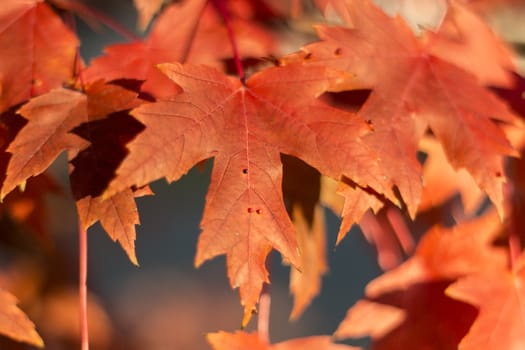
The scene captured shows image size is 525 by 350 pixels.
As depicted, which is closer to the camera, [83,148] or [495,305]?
[83,148]

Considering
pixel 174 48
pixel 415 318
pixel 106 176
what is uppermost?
pixel 174 48

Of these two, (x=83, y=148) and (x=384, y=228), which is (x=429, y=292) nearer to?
(x=384, y=228)

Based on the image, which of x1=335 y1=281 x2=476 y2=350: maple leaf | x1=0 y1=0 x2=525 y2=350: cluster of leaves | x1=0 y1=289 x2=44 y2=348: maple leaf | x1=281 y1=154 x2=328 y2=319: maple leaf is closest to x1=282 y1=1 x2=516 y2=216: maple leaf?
x1=0 y1=0 x2=525 y2=350: cluster of leaves

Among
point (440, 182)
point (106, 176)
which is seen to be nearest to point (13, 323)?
point (106, 176)

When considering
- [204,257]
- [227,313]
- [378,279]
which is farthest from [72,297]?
[204,257]

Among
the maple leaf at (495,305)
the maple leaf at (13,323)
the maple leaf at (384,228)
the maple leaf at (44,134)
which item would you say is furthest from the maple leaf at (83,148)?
the maple leaf at (495,305)

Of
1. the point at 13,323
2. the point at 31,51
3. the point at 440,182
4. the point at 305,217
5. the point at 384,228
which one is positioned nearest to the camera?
the point at 13,323

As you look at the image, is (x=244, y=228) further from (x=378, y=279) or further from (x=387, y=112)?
(x=378, y=279)

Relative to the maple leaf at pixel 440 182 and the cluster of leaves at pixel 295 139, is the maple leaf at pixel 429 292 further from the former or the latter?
the maple leaf at pixel 440 182
